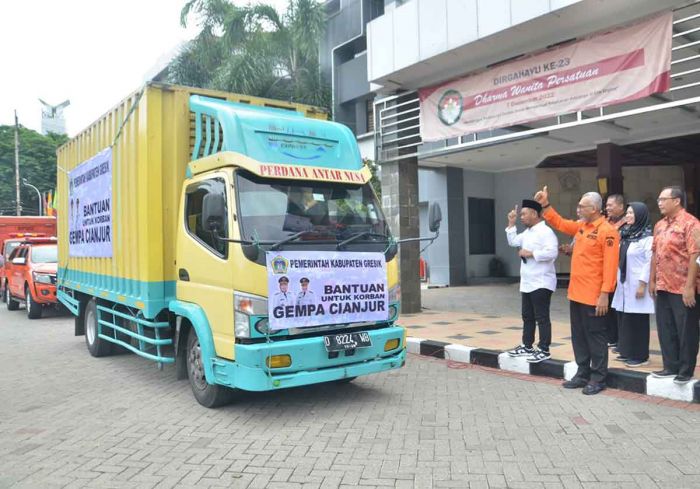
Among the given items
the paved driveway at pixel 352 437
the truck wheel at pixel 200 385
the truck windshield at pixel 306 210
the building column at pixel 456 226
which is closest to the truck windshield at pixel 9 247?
the paved driveway at pixel 352 437

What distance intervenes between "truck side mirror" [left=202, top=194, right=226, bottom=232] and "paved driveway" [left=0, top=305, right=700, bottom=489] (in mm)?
1706

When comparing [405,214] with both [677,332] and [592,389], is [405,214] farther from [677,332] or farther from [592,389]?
[677,332]

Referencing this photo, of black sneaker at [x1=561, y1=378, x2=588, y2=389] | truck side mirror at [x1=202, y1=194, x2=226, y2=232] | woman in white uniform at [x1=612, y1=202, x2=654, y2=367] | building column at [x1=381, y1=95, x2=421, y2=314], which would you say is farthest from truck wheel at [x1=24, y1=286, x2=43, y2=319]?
woman in white uniform at [x1=612, y1=202, x2=654, y2=367]

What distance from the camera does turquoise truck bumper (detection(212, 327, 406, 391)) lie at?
4.56 m

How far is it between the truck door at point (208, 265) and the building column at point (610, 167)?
35.1ft

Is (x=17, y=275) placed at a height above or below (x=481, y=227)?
below

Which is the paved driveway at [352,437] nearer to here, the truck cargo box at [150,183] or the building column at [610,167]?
the truck cargo box at [150,183]

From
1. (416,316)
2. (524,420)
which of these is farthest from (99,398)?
(416,316)

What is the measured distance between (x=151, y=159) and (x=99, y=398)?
2537mm

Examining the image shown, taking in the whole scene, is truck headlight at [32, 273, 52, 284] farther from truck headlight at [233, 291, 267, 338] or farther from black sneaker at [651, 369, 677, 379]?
black sneaker at [651, 369, 677, 379]

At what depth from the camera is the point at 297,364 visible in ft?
15.5

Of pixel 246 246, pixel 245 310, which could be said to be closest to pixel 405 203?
pixel 246 246

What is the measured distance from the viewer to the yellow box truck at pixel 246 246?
4688 millimetres

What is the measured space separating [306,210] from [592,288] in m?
2.82
